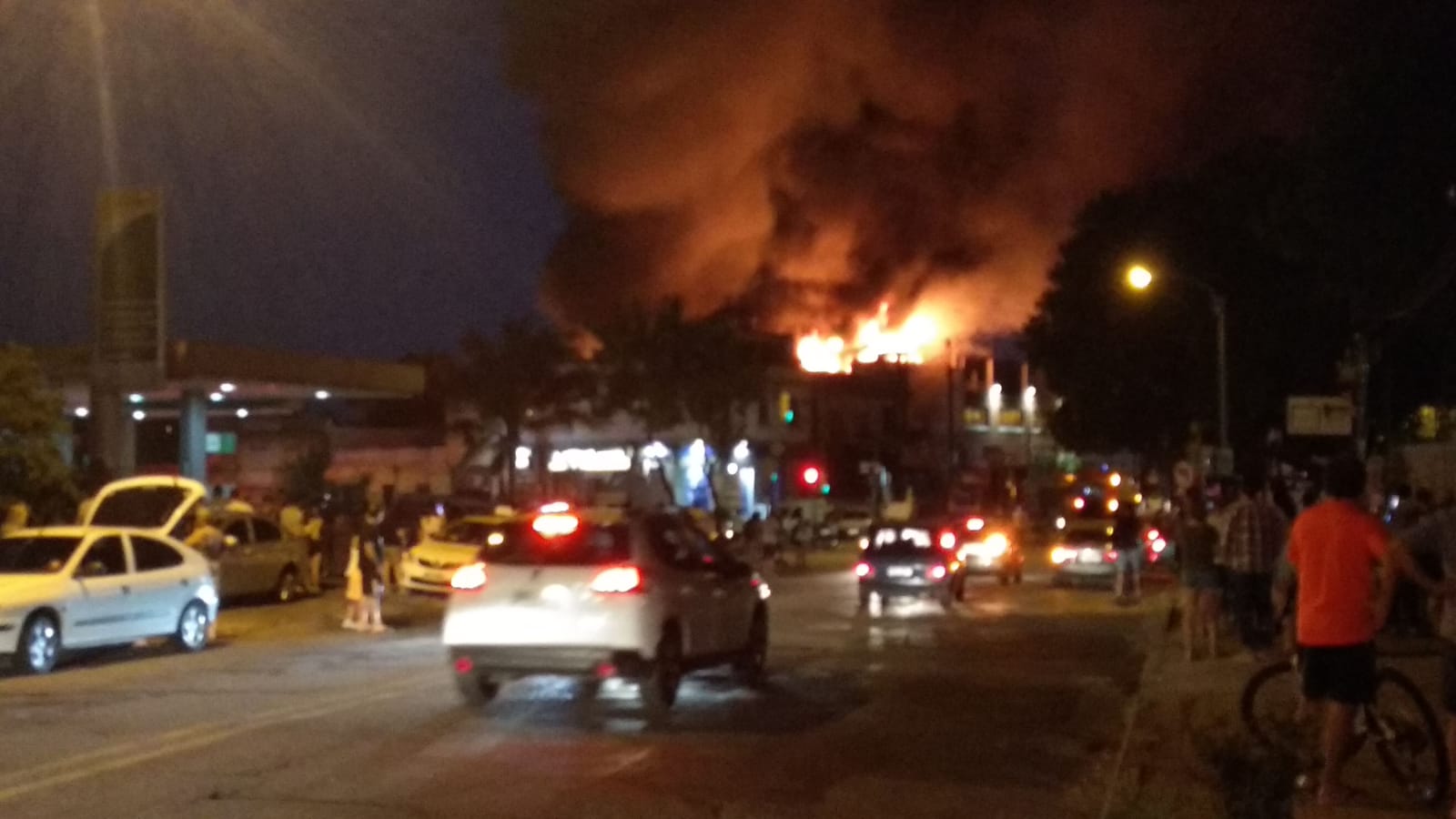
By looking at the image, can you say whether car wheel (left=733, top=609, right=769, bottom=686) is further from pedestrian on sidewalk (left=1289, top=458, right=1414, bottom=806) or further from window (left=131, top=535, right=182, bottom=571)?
pedestrian on sidewalk (left=1289, top=458, right=1414, bottom=806)

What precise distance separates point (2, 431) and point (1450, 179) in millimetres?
20290

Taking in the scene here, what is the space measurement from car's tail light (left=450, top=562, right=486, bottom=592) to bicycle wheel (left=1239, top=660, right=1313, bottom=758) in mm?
5878

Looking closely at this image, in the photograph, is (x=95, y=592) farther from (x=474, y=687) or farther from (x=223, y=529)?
(x=223, y=529)

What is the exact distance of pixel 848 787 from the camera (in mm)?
11602

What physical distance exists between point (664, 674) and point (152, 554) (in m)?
8.39

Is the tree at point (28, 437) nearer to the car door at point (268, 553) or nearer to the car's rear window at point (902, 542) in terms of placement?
the car door at point (268, 553)

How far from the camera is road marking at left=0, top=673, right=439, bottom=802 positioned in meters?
11.3

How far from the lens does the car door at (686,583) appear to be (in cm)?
1512

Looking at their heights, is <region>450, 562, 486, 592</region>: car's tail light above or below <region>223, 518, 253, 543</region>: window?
below

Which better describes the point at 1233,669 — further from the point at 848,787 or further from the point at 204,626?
the point at 204,626

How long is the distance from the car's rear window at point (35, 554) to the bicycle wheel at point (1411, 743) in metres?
13.5

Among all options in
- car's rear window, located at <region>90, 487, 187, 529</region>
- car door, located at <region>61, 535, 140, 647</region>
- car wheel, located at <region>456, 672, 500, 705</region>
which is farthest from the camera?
car's rear window, located at <region>90, 487, 187, 529</region>

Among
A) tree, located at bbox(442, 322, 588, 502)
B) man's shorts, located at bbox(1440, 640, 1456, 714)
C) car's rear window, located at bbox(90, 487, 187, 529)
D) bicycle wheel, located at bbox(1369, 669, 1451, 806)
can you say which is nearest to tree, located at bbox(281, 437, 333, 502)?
tree, located at bbox(442, 322, 588, 502)

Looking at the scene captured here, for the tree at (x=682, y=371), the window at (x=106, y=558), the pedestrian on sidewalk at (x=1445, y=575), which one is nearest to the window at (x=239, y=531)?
the window at (x=106, y=558)
